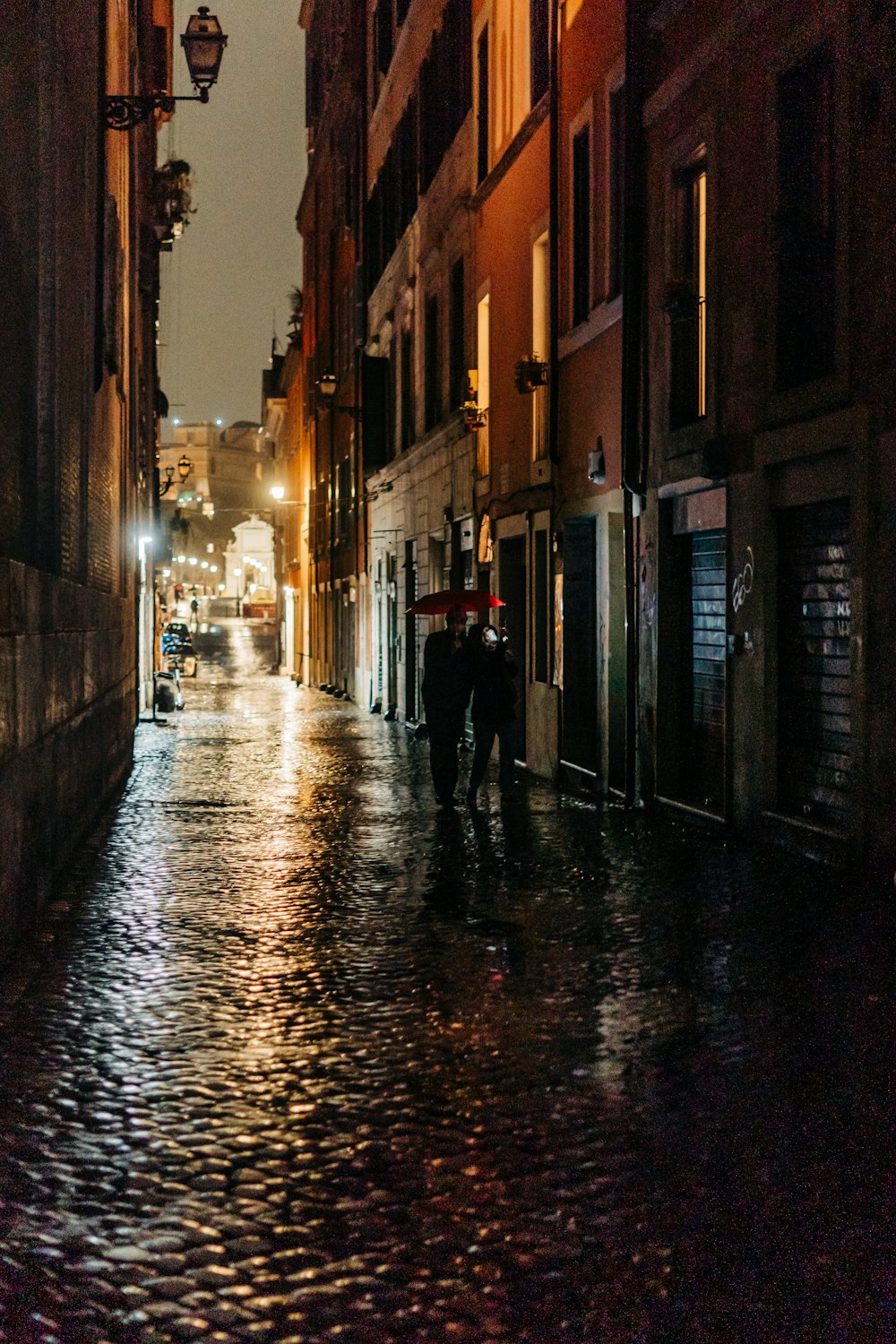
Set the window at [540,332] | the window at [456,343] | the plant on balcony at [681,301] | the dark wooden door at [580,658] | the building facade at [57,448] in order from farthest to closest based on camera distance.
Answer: the window at [456,343] → the window at [540,332] → the dark wooden door at [580,658] → the plant on balcony at [681,301] → the building facade at [57,448]

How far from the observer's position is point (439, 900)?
9945 millimetres

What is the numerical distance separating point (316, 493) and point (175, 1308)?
49.2 meters

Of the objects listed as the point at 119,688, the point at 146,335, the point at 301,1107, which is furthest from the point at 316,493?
the point at 301,1107

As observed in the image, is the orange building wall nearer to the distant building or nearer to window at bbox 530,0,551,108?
window at bbox 530,0,551,108

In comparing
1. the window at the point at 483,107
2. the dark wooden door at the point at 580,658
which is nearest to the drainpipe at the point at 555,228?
the dark wooden door at the point at 580,658

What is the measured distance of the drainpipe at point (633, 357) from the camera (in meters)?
15.5

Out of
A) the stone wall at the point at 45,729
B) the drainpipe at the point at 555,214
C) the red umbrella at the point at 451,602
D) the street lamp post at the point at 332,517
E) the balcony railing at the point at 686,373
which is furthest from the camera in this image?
the street lamp post at the point at 332,517

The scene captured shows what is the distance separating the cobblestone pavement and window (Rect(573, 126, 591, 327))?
8.62 metres

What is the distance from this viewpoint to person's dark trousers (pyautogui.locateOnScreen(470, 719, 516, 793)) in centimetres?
1614

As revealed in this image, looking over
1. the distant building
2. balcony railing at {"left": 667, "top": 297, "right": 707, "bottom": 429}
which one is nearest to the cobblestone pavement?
balcony railing at {"left": 667, "top": 297, "right": 707, "bottom": 429}

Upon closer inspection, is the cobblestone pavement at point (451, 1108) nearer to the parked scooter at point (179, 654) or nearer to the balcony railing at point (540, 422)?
the balcony railing at point (540, 422)

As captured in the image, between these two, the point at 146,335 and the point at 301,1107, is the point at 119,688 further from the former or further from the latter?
the point at 146,335

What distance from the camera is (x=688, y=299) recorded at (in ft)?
47.7

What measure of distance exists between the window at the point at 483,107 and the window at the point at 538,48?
288 centimetres
